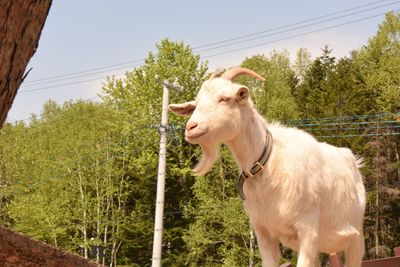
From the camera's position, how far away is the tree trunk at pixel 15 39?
1.89 m

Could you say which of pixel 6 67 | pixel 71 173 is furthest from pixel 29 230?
pixel 6 67

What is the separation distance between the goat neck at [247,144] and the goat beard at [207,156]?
0.15 metres

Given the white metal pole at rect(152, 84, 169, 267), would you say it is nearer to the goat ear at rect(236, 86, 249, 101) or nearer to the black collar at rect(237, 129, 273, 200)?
the black collar at rect(237, 129, 273, 200)

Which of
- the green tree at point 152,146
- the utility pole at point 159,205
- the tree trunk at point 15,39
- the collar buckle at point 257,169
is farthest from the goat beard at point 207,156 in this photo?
the green tree at point 152,146

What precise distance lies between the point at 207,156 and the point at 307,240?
2.86 feet

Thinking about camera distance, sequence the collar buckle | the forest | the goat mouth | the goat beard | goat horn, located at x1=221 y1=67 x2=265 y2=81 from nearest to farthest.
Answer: the goat mouth → the goat beard → the collar buckle → goat horn, located at x1=221 y1=67 x2=265 y2=81 → the forest

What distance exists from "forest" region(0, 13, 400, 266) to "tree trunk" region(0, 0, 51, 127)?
3233 centimetres

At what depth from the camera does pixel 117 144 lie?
37688 mm

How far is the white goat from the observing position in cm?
502

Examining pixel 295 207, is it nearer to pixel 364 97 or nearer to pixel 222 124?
pixel 222 124

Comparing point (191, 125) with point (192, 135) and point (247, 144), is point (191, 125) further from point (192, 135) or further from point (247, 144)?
point (247, 144)

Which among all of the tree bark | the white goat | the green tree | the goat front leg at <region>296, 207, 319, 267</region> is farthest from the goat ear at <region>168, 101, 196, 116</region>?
the green tree

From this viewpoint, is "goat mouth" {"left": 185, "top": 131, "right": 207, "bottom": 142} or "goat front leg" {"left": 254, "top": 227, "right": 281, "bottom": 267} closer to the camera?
"goat mouth" {"left": 185, "top": 131, "right": 207, "bottom": 142}

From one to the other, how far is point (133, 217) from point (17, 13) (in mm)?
37278
